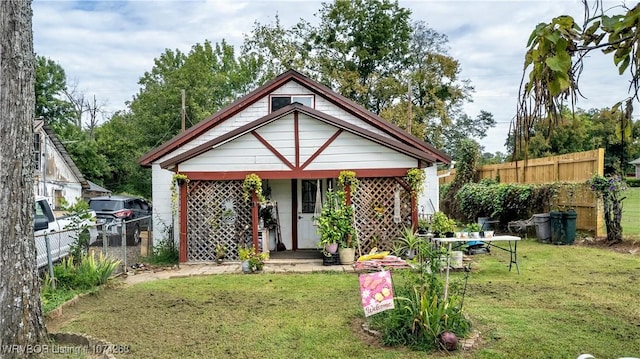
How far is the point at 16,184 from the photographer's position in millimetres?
4543

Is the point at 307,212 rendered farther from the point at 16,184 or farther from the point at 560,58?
the point at 560,58

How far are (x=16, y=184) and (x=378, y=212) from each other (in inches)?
313

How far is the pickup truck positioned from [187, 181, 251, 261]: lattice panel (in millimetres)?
2652

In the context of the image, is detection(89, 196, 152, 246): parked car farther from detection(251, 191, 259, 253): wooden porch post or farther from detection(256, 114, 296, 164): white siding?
detection(256, 114, 296, 164): white siding

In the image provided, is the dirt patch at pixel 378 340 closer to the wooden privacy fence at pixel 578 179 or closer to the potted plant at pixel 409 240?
the potted plant at pixel 409 240

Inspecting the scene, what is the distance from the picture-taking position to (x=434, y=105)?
1241 inches

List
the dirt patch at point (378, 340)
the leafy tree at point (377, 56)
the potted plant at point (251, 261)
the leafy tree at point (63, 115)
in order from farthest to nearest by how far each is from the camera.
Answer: the leafy tree at point (377, 56)
the leafy tree at point (63, 115)
the potted plant at point (251, 261)
the dirt patch at point (378, 340)

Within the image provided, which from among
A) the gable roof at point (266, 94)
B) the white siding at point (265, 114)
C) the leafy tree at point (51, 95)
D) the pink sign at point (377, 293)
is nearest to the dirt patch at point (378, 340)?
the pink sign at point (377, 293)

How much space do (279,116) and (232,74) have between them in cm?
2842

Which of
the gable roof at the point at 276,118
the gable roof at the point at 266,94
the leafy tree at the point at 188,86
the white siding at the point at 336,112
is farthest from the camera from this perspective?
the leafy tree at the point at 188,86

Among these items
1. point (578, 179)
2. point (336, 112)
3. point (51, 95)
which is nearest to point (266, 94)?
point (336, 112)

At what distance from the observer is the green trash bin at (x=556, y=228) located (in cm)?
1303

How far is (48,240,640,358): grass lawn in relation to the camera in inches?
195

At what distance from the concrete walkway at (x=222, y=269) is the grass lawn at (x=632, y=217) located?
8.90 m
